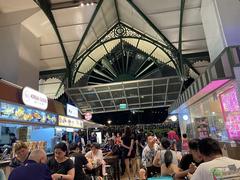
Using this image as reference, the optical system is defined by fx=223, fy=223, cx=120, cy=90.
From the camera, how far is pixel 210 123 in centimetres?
813

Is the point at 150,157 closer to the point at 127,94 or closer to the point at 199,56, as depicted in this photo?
the point at 199,56

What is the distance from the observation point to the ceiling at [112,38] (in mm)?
10031

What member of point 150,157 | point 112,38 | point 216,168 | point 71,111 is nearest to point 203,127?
point 150,157

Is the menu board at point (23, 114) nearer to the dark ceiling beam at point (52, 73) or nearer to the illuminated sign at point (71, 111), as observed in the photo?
the illuminated sign at point (71, 111)

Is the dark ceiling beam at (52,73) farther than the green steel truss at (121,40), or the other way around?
the dark ceiling beam at (52,73)

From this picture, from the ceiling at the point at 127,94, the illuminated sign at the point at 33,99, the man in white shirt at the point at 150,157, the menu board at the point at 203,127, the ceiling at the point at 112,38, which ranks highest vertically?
the ceiling at the point at 112,38

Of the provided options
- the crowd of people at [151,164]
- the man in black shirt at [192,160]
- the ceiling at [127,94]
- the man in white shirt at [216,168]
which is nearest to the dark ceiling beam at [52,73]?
the ceiling at [127,94]

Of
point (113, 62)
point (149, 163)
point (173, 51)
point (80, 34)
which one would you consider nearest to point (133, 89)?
point (113, 62)

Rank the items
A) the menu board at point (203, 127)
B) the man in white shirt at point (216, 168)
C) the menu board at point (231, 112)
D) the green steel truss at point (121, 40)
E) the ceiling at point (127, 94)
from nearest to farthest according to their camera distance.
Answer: the man in white shirt at point (216, 168) < the menu board at point (231, 112) < the menu board at point (203, 127) < the green steel truss at point (121, 40) < the ceiling at point (127, 94)

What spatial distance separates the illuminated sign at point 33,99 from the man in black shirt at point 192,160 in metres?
4.65

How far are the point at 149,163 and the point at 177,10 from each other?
810 cm

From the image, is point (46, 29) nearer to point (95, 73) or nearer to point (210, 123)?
point (95, 73)

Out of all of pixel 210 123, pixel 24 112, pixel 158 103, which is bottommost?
pixel 210 123

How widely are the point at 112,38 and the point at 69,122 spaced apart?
248 inches
